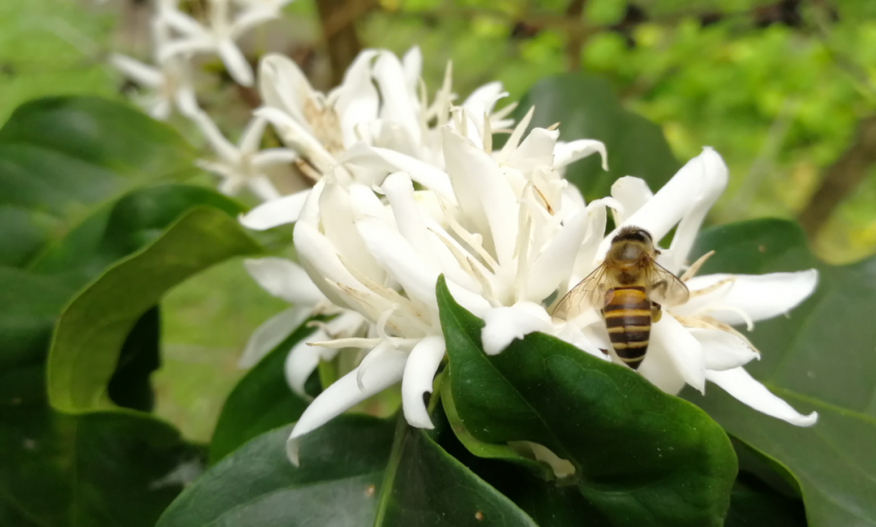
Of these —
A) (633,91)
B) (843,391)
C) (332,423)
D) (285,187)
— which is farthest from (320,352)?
(633,91)

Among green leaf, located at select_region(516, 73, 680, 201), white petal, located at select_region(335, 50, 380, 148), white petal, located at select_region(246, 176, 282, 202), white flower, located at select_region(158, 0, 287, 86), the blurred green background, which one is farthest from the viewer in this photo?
the blurred green background

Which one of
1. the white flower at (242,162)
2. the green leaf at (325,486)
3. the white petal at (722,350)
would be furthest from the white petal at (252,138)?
the white petal at (722,350)

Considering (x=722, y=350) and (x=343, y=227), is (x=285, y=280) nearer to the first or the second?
(x=343, y=227)

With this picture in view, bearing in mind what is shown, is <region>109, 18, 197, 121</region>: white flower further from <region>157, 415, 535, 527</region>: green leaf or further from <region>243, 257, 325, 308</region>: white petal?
<region>157, 415, 535, 527</region>: green leaf

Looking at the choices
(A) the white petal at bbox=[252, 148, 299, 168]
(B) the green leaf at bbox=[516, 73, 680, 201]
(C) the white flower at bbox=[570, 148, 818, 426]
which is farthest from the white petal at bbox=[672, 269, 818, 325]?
(A) the white petal at bbox=[252, 148, 299, 168]

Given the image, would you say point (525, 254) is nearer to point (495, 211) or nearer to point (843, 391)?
point (495, 211)

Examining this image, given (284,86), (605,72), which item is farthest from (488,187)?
(605,72)

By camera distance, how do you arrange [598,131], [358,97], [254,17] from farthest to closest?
[254,17], [598,131], [358,97]
